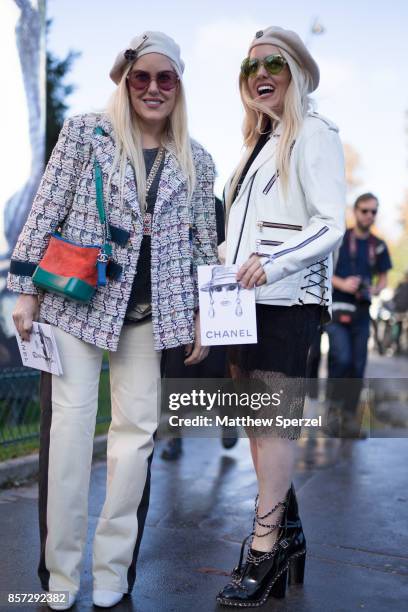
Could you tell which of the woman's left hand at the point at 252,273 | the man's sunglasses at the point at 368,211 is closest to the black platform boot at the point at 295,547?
the woman's left hand at the point at 252,273

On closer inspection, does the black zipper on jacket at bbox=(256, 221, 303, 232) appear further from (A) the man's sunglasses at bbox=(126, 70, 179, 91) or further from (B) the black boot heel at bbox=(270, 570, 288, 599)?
(B) the black boot heel at bbox=(270, 570, 288, 599)

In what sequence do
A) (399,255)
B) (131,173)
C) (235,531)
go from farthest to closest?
(399,255) → (235,531) → (131,173)

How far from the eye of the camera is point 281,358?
321cm

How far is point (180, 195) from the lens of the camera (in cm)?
321

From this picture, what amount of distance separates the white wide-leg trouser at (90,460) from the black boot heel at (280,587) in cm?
57

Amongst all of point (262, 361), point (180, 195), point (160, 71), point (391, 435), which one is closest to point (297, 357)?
point (262, 361)

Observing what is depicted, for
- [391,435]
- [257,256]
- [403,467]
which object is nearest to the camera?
[257,256]

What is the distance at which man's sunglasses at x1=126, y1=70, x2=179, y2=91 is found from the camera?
125 inches

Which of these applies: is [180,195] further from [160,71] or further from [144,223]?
[160,71]

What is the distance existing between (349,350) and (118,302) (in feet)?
14.7

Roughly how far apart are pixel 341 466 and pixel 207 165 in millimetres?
3084

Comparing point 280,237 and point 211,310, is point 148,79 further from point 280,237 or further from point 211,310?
point 211,310

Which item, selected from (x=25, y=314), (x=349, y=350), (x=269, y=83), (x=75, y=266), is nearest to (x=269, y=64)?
(x=269, y=83)

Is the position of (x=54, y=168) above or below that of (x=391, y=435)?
above
